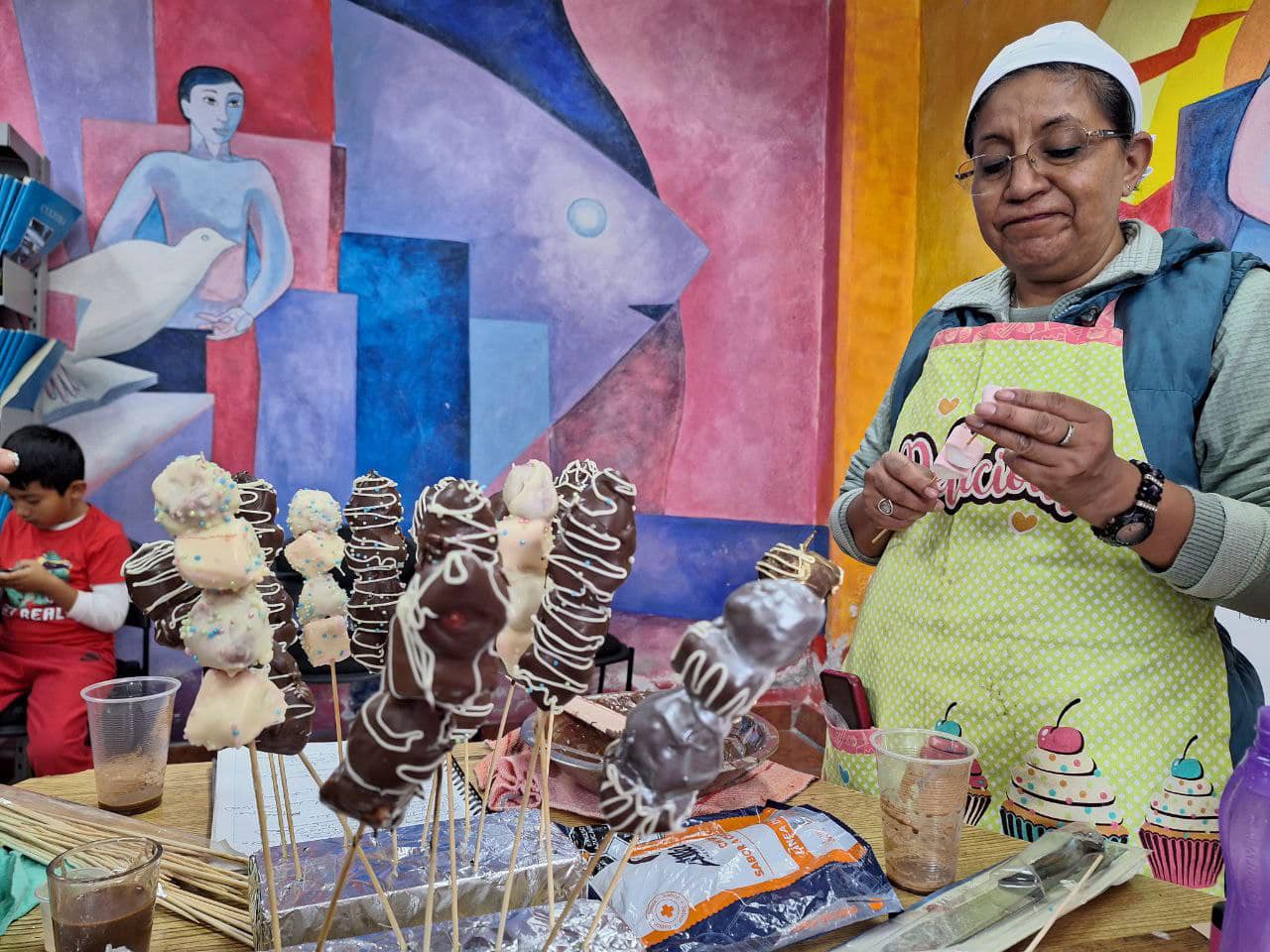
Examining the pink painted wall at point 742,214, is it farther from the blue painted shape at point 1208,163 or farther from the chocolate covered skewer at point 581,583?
the chocolate covered skewer at point 581,583

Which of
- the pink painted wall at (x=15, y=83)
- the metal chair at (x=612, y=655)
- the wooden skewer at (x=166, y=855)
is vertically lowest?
the metal chair at (x=612, y=655)

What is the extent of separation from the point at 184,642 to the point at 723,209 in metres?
3.43

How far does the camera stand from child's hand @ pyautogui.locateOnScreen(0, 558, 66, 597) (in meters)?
2.52

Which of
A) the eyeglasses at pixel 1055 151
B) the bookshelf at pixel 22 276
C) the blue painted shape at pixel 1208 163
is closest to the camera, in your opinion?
the eyeglasses at pixel 1055 151

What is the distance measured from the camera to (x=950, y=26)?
3537 mm

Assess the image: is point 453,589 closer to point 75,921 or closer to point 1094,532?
point 75,921

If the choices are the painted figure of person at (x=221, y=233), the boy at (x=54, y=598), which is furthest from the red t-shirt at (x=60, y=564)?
the painted figure of person at (x=221, y=233)

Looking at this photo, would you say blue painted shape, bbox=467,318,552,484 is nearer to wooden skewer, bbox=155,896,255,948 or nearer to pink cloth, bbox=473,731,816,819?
pink cloth, bbox=473,731,816,819

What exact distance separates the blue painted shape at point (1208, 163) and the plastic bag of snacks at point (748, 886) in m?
2.17

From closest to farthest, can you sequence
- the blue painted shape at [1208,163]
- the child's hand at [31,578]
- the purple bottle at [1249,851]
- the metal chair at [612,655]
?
the purple bottle at [1249,851]
the blue painted shape at [1208,163]
the child's hand at [31,578]
the metal chair at [612,655]

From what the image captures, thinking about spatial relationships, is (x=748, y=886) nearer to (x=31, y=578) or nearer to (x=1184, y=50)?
(x=31, y=578)

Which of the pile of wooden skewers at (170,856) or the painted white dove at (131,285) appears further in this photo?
the painted white dove at (131,285)

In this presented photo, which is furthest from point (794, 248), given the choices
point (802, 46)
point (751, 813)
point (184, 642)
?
point (184, 642)

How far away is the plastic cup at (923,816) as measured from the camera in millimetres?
1007
